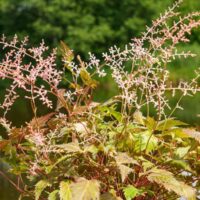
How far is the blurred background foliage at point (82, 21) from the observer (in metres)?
55.7

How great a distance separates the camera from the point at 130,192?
115 inches

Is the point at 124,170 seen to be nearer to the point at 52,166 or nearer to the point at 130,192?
the point at 130,192

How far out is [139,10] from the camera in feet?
194

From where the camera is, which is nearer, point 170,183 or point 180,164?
point 170,183

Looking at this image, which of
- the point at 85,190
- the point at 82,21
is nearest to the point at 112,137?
the point at 85,190

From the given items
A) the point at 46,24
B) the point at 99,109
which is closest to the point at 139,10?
the point at 46,24

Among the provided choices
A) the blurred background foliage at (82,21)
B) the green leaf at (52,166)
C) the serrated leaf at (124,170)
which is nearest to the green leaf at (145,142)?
the serrated leaf at (124,170)

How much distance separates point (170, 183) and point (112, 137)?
1.35 ft

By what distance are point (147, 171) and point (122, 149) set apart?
0.24 metres

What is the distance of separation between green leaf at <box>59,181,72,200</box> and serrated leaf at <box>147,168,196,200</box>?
14.1 inches

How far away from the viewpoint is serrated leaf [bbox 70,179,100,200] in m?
2.84

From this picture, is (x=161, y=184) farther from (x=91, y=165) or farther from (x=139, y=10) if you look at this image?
(x=139, y=10)

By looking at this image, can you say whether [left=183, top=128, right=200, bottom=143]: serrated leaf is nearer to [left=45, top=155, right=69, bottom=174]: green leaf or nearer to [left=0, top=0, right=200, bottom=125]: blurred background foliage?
[left=45, top=155, right=69, bottom=174]: green leaf

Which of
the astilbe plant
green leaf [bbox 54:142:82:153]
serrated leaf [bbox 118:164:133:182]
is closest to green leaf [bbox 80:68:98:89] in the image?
the astilbe plant
